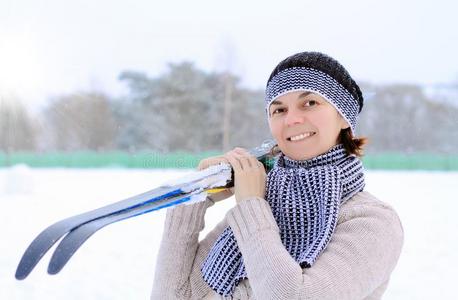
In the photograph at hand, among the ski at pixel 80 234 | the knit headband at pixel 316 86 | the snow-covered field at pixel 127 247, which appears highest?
the knit headband at pixel 316 86

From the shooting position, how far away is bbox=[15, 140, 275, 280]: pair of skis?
53cm

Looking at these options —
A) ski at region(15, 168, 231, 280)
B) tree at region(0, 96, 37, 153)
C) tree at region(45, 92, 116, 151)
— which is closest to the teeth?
ski at region(15, 168, 231, 280)

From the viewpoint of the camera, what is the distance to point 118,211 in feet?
1.99

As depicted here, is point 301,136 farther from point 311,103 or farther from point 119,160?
point 119,160

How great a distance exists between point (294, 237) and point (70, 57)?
17.8ft

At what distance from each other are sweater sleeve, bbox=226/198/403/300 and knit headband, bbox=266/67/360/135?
0.13 meters

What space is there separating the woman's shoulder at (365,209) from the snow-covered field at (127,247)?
0.81 feet

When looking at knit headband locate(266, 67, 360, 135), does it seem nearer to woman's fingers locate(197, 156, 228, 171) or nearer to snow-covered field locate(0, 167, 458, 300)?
woman's fingers locate(197, 156, 228, 171)

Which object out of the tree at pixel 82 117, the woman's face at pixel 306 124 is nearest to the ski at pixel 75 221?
the woman's face at pixel 306 124

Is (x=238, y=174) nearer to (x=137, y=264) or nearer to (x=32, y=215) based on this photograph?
(x=137, y=264)

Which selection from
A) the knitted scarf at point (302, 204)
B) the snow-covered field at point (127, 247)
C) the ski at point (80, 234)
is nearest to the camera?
the ski at point (80, 234)

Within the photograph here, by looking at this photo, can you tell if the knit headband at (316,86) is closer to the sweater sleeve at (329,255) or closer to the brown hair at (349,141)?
the brown hair at (349,141)

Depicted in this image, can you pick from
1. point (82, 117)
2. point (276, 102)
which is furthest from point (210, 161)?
point (82, 117)

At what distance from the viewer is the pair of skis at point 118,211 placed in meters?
0.53
